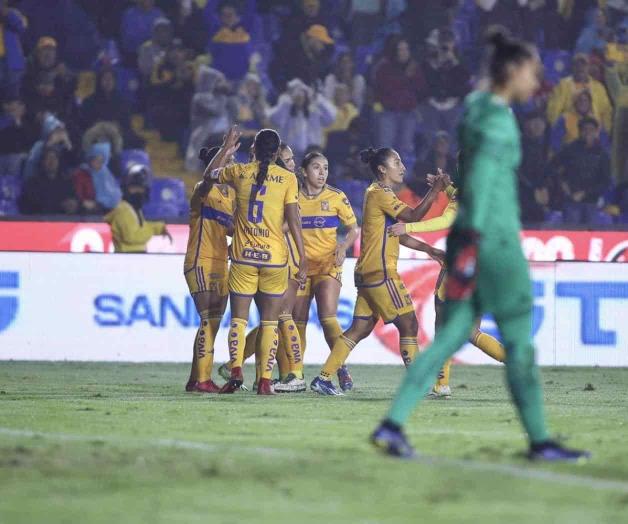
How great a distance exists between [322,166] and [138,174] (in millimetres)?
8484

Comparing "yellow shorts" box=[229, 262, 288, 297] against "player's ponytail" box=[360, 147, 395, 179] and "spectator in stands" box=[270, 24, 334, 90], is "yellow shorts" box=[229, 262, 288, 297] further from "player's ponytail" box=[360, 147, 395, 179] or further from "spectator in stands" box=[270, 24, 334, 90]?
"spectator in stands" box=[270, 24, 334, 90]

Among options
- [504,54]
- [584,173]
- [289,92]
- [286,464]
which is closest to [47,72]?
[289,92]

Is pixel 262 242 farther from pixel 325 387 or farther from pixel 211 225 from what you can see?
pixel 325 387

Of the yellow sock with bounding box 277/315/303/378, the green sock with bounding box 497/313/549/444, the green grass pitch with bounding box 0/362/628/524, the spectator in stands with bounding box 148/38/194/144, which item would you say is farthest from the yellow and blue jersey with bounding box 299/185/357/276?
the spectator in stands with bounding box 148/38/194/144

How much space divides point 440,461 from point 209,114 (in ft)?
51.9

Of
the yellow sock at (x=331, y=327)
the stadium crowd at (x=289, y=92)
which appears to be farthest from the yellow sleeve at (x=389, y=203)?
the stadium crowd at (x=289, y=92)

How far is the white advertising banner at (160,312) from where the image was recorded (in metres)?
16.7

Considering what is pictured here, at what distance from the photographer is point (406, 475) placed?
585 centimetres

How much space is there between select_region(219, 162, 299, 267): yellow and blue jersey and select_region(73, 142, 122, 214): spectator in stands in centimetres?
913

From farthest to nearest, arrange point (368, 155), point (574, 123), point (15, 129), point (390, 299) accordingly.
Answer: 1. point (574, 123)
2. point (15, 129)
3. point (368, 155)
4. point (390, 299)

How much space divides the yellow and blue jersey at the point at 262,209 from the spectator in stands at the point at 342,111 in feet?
33.6

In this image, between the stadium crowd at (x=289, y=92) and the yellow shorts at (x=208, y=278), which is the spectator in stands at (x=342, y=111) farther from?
the yellow shorts at (x=208, y=278)

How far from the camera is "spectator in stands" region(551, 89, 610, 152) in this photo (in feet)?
72.4

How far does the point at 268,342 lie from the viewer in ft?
38.0
